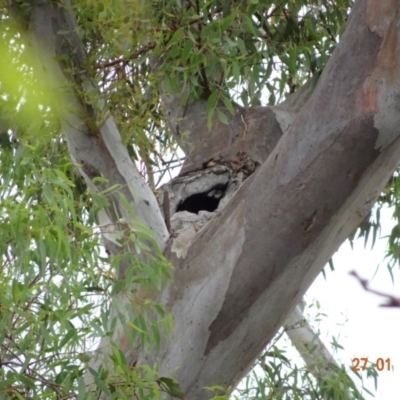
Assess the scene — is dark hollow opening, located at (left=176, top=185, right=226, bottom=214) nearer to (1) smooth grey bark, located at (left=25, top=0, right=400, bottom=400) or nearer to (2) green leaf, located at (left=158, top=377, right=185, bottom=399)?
(1) smooth grey bark, located at (left=25, top=0, right=400, bottom=400)

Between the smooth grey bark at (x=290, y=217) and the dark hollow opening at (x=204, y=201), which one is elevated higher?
the dark hollow opening at (x=204, y=201)

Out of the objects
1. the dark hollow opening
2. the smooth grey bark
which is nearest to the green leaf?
the smooth grey bark

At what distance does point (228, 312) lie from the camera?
2455 mm

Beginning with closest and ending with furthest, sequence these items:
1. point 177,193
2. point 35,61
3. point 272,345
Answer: point 35,61, point 177,193, point 272,345

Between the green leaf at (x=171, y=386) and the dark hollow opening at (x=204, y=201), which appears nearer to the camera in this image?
the green leaf at (x=171, y=386)

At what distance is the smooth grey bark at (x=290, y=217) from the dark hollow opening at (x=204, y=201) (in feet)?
1.53

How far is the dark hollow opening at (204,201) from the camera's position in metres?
3.07

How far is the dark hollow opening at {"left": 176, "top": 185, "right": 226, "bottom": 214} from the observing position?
3.07m

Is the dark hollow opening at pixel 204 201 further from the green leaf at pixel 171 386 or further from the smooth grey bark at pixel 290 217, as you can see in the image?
the green leaf at pixel 171 386

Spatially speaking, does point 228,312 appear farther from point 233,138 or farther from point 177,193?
point 233,138

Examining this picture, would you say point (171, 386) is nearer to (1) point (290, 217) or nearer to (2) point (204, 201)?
(1) point (290, 217)

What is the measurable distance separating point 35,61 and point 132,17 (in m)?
0.33

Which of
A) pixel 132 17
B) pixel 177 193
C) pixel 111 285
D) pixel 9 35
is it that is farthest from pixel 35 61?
pixel 111 285

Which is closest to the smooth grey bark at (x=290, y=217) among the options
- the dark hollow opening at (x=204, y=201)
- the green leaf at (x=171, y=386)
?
the green leaf at (x=171, y=386)
